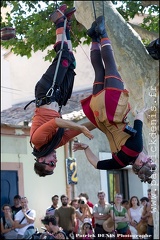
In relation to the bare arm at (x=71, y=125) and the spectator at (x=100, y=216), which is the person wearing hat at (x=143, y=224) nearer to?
the spectator at (x=100, y=216)

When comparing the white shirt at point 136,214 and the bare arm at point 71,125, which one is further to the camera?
the white shirt at point 136,214

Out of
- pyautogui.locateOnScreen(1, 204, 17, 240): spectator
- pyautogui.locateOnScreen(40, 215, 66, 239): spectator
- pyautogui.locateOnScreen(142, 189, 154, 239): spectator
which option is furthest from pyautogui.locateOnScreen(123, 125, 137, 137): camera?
pyautogui.locateOnScreen(142, 189, 154, 239): spectator

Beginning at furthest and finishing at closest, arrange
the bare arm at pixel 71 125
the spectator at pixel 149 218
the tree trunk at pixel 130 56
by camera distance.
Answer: the spectator at pixel 149 218
the tree trunk at pixel 130 56
the bare arm at pixel 71 125

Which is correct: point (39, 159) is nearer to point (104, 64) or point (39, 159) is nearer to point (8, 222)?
point (104, 64)

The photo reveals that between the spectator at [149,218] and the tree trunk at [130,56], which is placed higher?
the tree trunk at [130,56]

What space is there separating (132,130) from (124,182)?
1454cm

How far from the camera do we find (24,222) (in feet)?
46.0

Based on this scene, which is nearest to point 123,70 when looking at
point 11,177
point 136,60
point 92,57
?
point 136,60

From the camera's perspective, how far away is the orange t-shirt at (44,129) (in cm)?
805

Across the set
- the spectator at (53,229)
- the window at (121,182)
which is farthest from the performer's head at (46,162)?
the window at (121,182)

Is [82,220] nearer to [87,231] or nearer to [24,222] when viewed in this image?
[87,231]

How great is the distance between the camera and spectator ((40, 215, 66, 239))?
13.7 m

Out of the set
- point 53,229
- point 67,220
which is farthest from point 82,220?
point 53,229

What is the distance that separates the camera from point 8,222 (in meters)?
14.2
